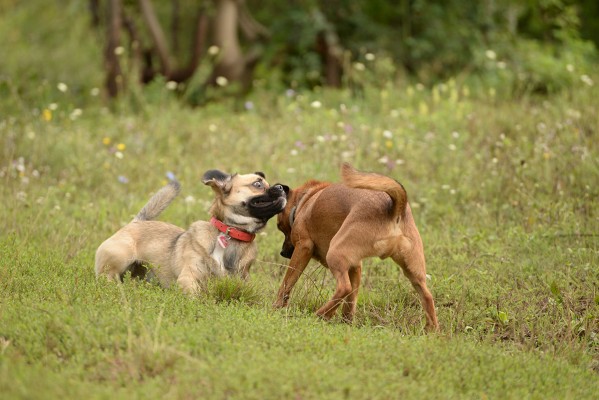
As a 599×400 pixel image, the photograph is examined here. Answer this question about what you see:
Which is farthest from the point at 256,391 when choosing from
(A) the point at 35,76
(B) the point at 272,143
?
(A) the point at 35,76

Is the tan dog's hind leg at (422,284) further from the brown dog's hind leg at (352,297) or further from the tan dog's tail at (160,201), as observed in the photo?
the tan dog's tail at (160,201)

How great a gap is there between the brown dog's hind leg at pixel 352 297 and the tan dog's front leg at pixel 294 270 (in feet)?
1.19

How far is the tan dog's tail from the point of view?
768 cm

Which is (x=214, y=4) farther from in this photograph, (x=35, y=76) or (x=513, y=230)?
(x=513, y=230)

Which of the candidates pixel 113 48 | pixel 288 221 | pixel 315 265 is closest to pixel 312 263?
pixel 315 265

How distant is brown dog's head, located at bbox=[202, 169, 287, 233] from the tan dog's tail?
25.9 inches

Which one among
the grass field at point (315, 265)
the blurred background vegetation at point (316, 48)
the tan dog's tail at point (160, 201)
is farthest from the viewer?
the blurred background vegetation at point (316, 48)

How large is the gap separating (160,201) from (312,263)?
1.55 meters

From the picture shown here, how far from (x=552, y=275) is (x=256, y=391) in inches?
146

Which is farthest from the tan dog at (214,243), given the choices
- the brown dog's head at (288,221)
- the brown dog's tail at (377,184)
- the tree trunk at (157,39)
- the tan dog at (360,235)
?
the tree trunk at (157,39)

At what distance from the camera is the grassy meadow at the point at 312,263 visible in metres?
4.68

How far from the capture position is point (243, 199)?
7.05 m

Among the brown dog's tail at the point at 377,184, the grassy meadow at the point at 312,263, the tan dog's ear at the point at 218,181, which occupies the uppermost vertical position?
the brown dog's tail at the point at 377,184

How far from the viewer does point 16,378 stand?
4270 mm
